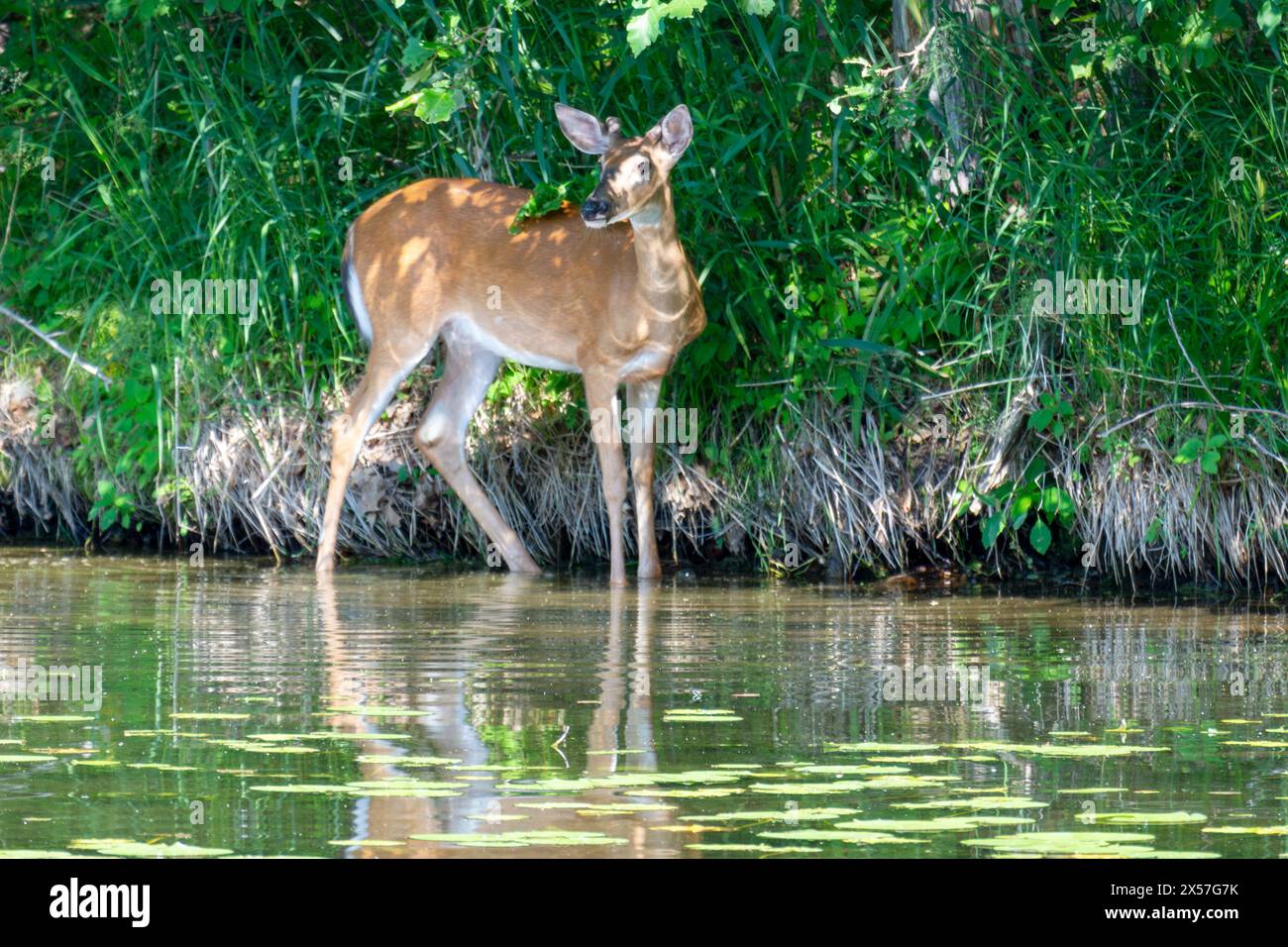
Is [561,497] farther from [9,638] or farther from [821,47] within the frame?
[9,638]

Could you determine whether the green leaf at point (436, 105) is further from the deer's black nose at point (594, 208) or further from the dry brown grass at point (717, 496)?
the dry brown grass at point (717, 496)

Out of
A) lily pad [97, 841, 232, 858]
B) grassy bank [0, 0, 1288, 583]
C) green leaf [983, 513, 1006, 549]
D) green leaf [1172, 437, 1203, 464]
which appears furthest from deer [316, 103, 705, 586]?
lily pad [97, 841, 232, 858]

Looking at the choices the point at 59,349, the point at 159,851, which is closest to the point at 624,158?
the point at 59,349

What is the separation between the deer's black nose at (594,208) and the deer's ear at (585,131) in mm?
430

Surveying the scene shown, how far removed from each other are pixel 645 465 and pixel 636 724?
3.95 metres

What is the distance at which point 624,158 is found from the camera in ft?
27.8

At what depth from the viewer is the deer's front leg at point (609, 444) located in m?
8.90

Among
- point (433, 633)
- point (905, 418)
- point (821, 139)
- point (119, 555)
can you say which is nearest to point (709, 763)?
point (433, 633)

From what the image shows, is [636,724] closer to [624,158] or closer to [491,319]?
[624,158]

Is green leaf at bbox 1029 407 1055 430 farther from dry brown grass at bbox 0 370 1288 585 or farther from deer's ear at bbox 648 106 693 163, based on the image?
deer's ear at bbox 648 106 693 163

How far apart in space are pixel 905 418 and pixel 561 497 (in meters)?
1.70

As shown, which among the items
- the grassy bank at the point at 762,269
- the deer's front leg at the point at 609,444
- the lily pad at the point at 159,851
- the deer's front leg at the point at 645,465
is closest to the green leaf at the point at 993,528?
the grassy bank at the point at 762,269

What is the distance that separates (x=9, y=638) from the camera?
664 cm
